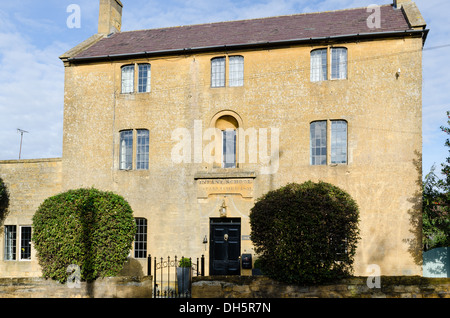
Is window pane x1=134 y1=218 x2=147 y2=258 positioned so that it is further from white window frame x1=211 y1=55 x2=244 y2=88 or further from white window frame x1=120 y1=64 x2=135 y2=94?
white window frame x1=211 y1=55 x2=244 y2=88

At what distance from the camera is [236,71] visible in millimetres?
19062

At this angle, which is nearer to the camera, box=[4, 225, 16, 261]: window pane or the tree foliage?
the tree foliage

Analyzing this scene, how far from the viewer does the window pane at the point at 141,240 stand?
747 inches

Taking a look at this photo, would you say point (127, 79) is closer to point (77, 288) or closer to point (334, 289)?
point (77, 288)

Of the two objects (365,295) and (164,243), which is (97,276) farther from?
(365,295)

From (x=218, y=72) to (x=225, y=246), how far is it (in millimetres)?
7659

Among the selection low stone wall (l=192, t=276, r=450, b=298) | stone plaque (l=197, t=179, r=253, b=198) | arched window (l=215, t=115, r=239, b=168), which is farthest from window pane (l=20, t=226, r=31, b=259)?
low stone wall (l=192, t=276, r=450, b=298)

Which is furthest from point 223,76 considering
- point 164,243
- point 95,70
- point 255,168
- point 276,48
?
point 164,243

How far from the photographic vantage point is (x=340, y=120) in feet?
58.5

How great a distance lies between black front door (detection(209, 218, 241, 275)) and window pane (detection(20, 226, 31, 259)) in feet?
29.0

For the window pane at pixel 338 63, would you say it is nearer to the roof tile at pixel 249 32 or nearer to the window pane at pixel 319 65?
the window pane at pixel 319 65

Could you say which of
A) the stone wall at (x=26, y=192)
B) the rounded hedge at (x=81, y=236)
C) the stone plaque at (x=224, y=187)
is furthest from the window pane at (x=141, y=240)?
the rounded hedge at (x=81, y=236)

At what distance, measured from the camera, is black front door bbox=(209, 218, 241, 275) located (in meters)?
18.1

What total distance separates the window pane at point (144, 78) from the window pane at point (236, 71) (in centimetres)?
391
